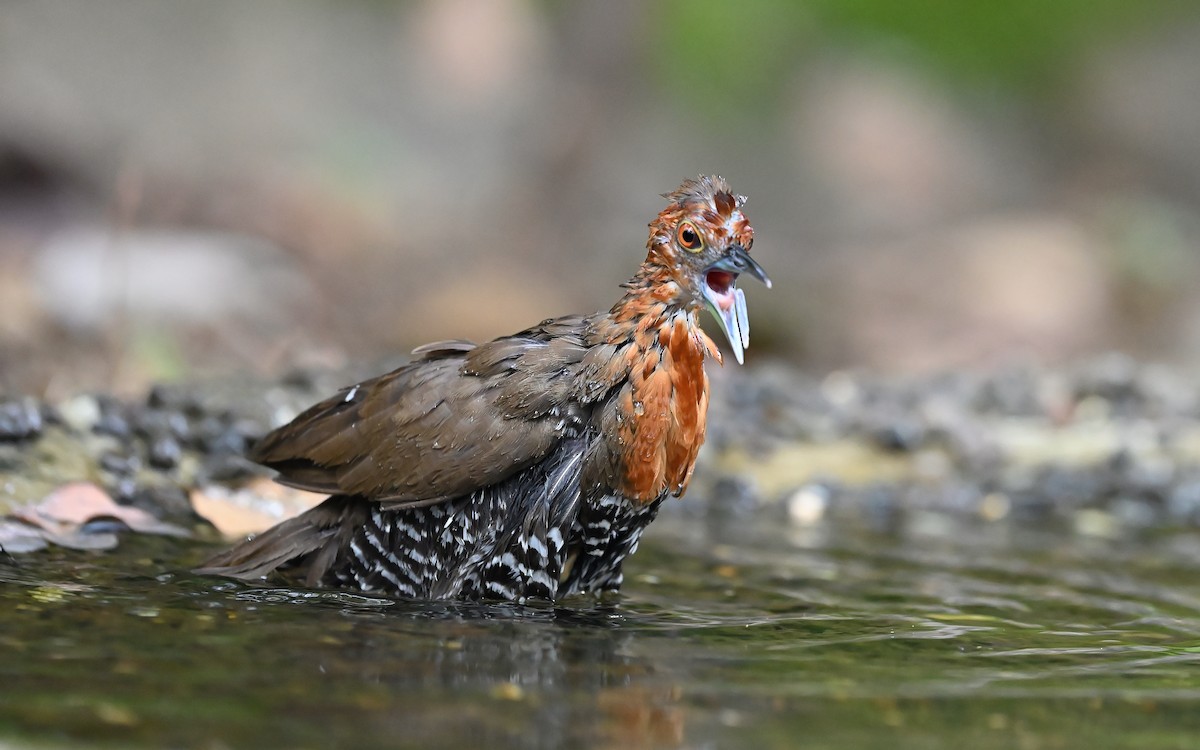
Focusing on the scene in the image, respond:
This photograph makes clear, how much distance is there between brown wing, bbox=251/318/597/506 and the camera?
153 inches

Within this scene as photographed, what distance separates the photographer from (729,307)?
3910mm

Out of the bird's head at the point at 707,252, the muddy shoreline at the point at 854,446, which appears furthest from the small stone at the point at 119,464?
the bird's head at the point at 707,252

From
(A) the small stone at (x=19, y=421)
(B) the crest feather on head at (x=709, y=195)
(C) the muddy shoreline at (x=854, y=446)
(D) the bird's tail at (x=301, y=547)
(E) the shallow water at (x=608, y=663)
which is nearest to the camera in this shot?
(E) the shallow water at (x=608, y=663)

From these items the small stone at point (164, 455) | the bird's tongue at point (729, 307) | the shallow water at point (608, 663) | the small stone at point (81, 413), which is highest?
the bird's tongue at point (729, 307)

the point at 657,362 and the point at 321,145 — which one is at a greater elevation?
the point at 321,145

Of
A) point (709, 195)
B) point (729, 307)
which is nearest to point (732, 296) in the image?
point (729, 307)

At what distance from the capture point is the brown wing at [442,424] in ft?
12.7

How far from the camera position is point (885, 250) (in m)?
16.0

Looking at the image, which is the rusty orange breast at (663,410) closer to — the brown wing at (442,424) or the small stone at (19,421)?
the brown wing at (442,424)

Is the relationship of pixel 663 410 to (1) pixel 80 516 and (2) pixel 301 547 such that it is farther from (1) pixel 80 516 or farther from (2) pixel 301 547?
(1) pixel 80 516

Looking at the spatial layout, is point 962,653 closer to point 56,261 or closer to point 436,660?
point 436,660

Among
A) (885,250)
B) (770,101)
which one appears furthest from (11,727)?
(770,101)

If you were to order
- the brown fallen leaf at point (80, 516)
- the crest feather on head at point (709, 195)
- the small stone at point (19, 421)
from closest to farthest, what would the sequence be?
the crest feather on head at point (709, 195)
the brown fallen leaf at point (80, 516)
the small stone at point (19, 421)

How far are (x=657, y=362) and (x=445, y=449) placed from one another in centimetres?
67
